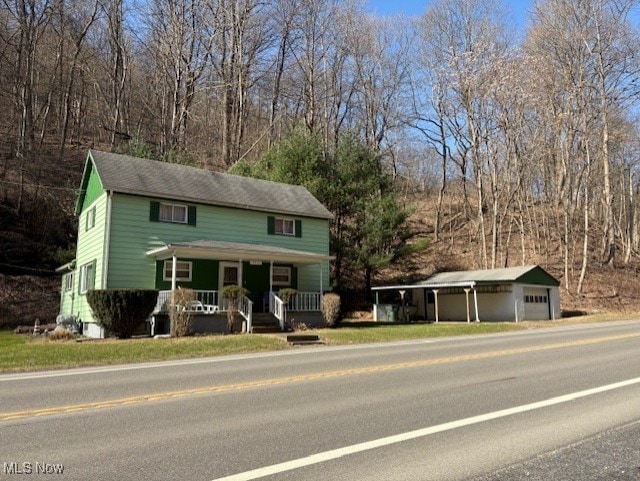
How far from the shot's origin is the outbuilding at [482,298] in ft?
94.5

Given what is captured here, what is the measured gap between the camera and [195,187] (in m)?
23.7

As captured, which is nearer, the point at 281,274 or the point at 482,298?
the point at 281,274

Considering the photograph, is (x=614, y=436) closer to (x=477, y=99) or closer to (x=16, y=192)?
(x=477, y=99)

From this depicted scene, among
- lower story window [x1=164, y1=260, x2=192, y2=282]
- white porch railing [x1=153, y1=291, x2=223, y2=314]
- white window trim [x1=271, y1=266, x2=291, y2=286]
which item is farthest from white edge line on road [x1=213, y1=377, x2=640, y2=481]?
white window trim [x1=271, y1=266, x2=291, y2=286]

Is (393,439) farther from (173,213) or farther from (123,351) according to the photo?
(173,213)

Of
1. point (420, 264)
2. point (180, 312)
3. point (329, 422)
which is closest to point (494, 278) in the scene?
point (420, 264)

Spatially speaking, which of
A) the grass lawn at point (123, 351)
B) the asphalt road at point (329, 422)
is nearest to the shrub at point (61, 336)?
the grass lawn at point (123, 351)

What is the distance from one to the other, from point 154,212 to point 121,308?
5.61m

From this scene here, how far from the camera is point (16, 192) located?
33312 mm

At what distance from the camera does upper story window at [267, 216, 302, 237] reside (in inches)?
984

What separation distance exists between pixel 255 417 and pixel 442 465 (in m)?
2.52

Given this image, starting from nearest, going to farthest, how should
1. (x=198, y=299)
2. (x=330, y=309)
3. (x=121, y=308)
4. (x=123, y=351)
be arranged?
(x=123, y=351)
(x=121, y=308)
(x=198, y=299)
(x=330, y=309)
